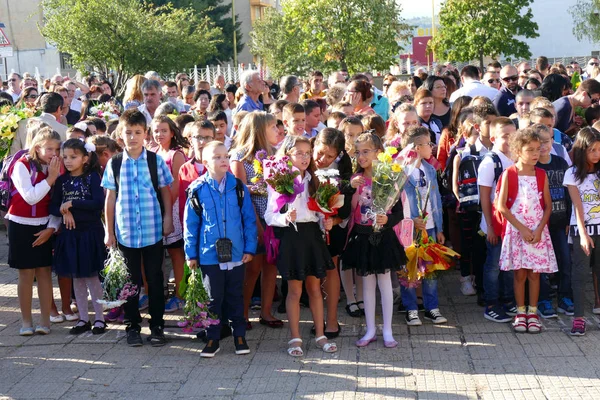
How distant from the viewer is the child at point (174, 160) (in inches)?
304

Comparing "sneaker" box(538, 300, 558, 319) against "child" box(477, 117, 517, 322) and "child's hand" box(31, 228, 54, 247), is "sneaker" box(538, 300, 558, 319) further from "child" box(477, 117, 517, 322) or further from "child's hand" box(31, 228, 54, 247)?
"child's hand" box(31, 228, 54, 247)

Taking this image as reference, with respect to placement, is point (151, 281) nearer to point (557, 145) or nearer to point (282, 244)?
point (282, 244)

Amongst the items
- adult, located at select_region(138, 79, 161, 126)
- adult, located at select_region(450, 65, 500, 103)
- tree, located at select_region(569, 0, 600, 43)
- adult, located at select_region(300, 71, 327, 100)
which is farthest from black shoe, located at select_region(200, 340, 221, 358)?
tree, located at select_region(569, 0, 600, 43)

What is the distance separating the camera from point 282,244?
656cm

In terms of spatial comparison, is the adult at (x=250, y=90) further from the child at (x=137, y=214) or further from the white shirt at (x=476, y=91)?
the child at (x=137, y=214)

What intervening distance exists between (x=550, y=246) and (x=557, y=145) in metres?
1.18

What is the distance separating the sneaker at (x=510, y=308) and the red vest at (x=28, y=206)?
4258 mm

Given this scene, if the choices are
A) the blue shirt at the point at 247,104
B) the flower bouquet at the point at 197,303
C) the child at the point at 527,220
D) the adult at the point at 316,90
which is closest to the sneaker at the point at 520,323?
the child at the point at 527,220

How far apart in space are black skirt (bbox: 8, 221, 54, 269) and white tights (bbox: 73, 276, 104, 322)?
40 cm

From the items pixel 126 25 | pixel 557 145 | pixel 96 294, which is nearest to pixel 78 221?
pixel 96 294

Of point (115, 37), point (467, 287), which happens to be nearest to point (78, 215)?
point (467, 287)

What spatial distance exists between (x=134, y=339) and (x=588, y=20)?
44094 millimetres

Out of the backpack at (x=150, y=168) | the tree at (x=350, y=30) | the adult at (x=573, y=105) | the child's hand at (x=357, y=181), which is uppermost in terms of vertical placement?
the tree at (x=350, y=30)

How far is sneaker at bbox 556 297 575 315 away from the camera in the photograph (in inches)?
289
